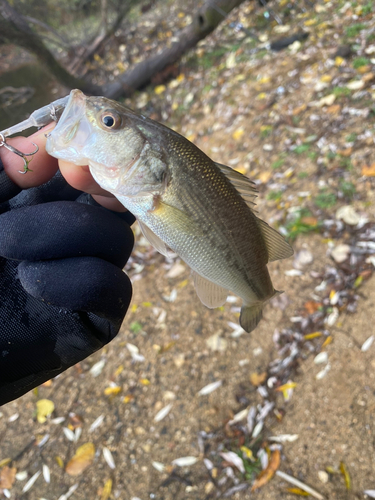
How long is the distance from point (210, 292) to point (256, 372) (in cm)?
188

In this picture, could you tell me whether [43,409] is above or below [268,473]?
below

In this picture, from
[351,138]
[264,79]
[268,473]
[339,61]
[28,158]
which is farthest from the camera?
[264,79]

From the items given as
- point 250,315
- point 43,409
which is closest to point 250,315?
point 250,315

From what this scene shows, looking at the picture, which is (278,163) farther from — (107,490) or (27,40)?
(27,40)

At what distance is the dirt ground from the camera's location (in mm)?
3166

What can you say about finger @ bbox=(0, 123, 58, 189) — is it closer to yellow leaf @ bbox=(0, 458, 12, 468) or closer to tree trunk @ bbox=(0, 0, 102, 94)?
yellow leaf @ bbox=(0, 458, 12, 468)

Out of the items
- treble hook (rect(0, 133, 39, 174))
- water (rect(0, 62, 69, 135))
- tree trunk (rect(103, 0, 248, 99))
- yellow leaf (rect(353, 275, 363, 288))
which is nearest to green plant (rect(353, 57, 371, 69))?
yellow leaf (rect(353, 275, 363, 288))

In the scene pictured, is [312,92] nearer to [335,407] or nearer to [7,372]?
[335,407]

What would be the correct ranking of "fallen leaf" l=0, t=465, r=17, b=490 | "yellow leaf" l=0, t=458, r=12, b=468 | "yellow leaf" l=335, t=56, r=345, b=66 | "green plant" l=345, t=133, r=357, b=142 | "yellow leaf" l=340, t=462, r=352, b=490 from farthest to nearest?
"yellow leaf" l=335, t=56, r=345, b=66, "green plant" l=345, t=133, r=357, b=142, "yellow leaf" l=0, t=458, r=12, b=468, "fallen leaf" l=0, t=465, r=17, b=490, "yellow leaf" l=340, t=462, r=352, b=490

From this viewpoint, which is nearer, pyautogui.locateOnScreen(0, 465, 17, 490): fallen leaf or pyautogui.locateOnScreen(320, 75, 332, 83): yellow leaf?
pyautogui.locateOnScreen(0, 465, 17, 490): fallen leaf

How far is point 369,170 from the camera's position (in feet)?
13.8

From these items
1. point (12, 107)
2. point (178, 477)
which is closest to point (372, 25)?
point (178, 477)

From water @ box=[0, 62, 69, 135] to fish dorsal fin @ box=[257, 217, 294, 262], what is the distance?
444 inches

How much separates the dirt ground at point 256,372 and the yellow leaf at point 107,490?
12mm
